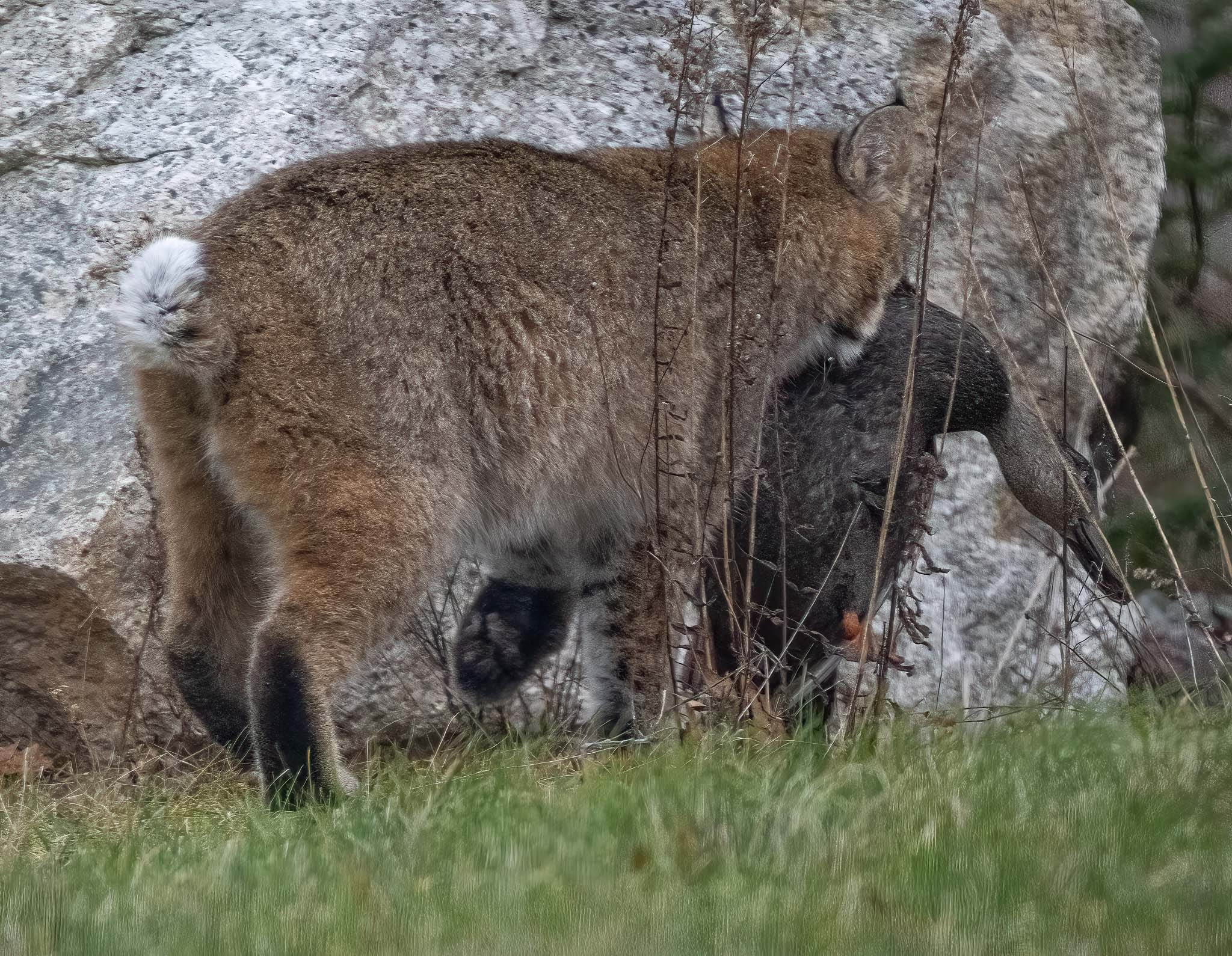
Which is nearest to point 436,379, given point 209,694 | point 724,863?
point 209,694

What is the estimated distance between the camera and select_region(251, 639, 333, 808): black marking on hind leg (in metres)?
3.96

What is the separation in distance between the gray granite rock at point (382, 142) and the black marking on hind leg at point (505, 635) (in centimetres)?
36

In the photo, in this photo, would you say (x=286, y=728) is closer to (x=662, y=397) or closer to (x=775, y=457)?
(x=662, y=397)

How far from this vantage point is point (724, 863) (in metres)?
2.67

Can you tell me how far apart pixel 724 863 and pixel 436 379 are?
1.96 meters

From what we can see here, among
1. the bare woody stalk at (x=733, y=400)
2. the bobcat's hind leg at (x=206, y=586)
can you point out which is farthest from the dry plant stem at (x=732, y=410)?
the bobcat's hind leg at (x=206, y=586)

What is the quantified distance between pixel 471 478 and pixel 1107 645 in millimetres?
2188

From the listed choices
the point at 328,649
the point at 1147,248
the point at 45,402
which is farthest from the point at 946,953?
the point at 1147,248

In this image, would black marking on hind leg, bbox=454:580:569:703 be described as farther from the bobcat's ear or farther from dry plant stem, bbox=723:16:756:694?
the bobcat's ear

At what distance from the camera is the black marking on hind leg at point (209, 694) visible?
457cm

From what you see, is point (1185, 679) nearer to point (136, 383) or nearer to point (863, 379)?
point (863, 379)

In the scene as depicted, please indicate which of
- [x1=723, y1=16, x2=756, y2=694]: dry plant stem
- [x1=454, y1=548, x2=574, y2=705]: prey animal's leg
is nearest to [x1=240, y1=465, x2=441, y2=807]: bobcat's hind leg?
[x1=723, y1=16, x2=756, y2=694]: dry plant stem

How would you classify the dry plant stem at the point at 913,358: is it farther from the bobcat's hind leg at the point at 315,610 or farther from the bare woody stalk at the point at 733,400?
the bobcat's hind leg at the point at 315,610

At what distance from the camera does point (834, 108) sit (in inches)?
254
